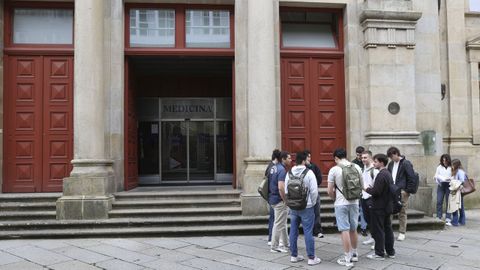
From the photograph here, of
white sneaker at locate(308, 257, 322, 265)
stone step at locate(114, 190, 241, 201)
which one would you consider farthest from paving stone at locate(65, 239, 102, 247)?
white sneaker at locate(308, 257, 322, 265)

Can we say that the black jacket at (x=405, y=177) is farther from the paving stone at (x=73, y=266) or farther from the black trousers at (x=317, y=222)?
the paving stone at (x=73, y=266)

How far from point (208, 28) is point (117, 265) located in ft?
23.2

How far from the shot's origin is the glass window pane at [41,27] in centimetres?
1155

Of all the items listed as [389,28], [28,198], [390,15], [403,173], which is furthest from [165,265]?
[390,15]

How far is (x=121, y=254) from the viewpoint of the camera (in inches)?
305

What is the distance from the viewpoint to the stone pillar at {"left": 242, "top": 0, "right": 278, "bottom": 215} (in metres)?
10.6

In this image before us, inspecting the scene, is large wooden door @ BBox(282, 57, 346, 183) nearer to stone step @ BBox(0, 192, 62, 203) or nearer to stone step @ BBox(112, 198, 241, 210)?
stone step @ BBox(112, 198, 241, 210)

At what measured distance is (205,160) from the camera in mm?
16359

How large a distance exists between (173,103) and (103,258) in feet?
30.1

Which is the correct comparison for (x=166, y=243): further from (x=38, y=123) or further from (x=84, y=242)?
(x=38, y=123)

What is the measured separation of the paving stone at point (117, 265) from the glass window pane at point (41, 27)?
6.68m

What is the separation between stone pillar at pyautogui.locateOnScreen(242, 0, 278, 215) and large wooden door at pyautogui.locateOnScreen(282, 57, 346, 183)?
1.12 meters

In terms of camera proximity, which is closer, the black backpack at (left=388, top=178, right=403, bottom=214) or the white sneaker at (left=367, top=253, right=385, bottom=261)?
the black backpack at (left=388, top=178, right=403, bottom=214)

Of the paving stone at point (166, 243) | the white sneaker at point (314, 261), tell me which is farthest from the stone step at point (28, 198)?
the white sneaker at point (314, 261)
